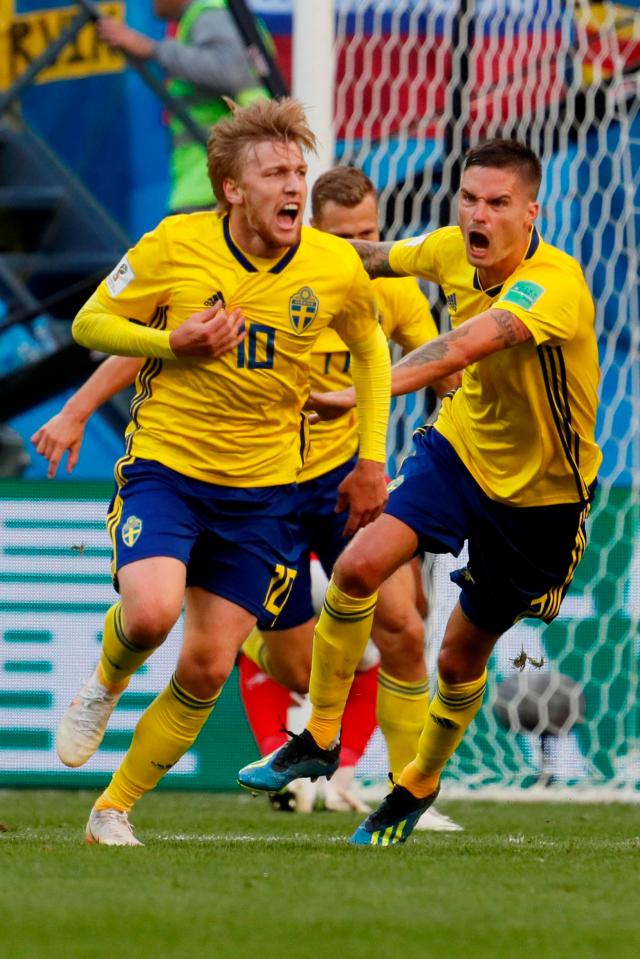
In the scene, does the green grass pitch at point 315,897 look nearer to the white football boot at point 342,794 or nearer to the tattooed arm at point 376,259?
the white football boot at point 342,794

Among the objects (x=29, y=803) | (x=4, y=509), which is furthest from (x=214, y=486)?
(x=4, y=509)

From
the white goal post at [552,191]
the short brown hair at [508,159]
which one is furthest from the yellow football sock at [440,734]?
the white goal post at [552,191]

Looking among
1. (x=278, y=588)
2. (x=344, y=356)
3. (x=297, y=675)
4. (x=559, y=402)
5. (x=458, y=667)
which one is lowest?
(x=297, y=675)

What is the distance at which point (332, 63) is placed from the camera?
8148 mm

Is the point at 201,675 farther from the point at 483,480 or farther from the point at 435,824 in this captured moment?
the point at 435,824

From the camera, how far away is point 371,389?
5613 millimetres

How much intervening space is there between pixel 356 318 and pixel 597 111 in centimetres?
460

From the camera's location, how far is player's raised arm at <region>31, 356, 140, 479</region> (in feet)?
18.2

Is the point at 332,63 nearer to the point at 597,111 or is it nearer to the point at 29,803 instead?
the point at 597,111

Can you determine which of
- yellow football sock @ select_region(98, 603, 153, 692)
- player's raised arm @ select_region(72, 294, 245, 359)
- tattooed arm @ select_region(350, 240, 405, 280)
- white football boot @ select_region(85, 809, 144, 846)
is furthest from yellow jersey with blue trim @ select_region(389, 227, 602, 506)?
white football boot @ select_region(85, 809, 144, 846)

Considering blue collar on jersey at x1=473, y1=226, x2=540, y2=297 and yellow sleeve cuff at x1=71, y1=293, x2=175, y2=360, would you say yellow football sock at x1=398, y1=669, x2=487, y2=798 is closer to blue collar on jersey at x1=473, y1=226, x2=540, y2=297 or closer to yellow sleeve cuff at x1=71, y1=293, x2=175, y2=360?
blue collar on jersey at x1=473, y1=226, x2=540, y2=297

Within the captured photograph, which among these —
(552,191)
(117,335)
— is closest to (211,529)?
(117,335)

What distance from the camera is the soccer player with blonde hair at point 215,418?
207 inches

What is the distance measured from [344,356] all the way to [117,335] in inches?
61.6
